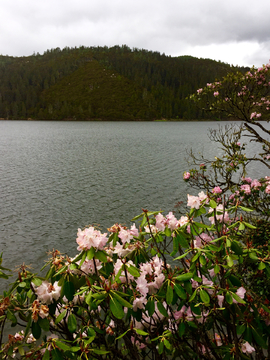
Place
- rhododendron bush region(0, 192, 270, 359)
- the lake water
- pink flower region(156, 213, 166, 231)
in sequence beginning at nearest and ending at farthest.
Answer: rhododendron bush region(0, 192, 270, 359)
pink flower region(156, 213, 166, 231)
the lake water

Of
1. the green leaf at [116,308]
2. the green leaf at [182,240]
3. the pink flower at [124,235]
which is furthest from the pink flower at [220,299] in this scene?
the green leaf at [116,308]

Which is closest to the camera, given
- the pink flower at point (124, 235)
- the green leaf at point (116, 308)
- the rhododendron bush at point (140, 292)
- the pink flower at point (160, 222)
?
the green leaf at point (116, 308)

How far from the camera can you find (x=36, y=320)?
2301 millimetres

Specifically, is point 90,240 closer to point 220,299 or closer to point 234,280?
point 234,280

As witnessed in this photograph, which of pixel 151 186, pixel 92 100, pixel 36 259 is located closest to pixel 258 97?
pixel 36 259

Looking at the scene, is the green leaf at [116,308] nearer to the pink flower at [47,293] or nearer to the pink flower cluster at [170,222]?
the pink flower at [47,293]

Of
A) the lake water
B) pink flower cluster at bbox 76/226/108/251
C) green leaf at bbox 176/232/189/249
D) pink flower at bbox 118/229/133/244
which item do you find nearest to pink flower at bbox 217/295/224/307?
green leaf at bbox 176/232/189/249

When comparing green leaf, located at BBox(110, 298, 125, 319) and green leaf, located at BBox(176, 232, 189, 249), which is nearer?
green leaf, located at BBox(110, 298, 125, 319)

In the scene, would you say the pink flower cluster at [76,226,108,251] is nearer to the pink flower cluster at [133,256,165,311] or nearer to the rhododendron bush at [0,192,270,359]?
the rhododendron bush at [0,192,270,359]

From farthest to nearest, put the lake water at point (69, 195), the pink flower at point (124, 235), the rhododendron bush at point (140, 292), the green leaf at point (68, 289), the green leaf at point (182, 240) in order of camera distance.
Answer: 1. the lake water at point (69, 195)
2. the pink flower at point (124, 235)
3. the green leaf at point (182, 240)
4. the green leaf at point (68, 289)
5. the rhododendron bush at point (140, 292)

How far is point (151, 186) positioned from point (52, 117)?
6370 inches

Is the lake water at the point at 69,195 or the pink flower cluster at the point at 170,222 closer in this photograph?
the pink flower cluster at the point at 170,222

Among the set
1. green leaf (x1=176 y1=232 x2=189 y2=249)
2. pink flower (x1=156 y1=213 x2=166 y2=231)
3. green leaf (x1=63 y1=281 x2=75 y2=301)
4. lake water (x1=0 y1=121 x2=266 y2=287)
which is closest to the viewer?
green leaf (x1=63 y1=281 x2=75 y2=301)

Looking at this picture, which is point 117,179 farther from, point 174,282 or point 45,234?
point 174,282
